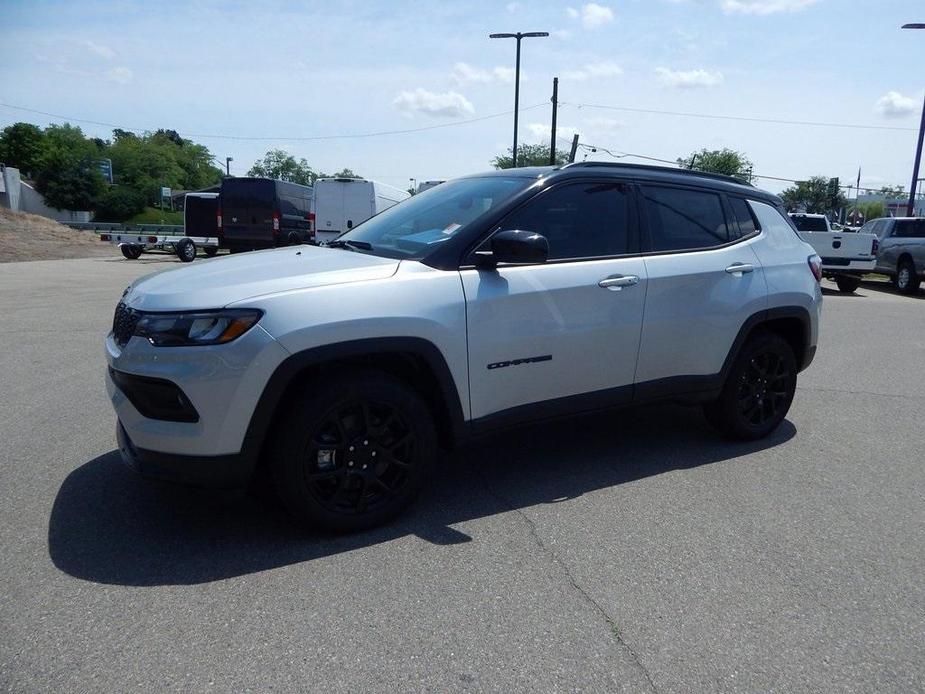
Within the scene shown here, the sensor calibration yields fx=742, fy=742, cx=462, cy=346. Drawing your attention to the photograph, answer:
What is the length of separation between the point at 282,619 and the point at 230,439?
0.79 m

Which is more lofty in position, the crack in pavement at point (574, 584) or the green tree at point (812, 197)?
the green tree at point (812, 197)

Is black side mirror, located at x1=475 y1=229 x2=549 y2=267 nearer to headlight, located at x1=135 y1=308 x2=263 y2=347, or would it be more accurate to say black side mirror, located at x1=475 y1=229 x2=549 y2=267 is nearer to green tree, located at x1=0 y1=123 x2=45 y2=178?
headlight, located at x1=135 y1=308 x2=263 y2=347

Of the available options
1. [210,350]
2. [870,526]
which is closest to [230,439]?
[210,350]

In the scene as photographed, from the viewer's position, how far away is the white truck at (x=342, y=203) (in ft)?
66.7

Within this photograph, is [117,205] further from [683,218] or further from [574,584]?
[574,584]

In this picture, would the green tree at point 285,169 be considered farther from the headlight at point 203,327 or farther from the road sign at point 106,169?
the headlight at point 203,327

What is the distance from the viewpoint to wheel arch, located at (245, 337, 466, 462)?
3193mm

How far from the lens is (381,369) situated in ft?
11.8

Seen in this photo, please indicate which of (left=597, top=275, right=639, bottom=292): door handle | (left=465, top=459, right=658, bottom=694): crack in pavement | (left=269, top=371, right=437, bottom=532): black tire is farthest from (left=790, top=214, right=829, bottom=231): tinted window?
(left=269, top=371, right=437, bottom=532): black tire

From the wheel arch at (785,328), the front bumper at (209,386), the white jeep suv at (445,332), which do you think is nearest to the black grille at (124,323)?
the white jeep suv at (445,332)

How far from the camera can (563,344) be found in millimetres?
3957

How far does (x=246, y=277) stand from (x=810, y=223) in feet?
63.5

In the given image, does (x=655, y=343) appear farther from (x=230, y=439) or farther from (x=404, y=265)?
(x=230, y=439)

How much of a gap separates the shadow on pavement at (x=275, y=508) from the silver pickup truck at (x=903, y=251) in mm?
15206
